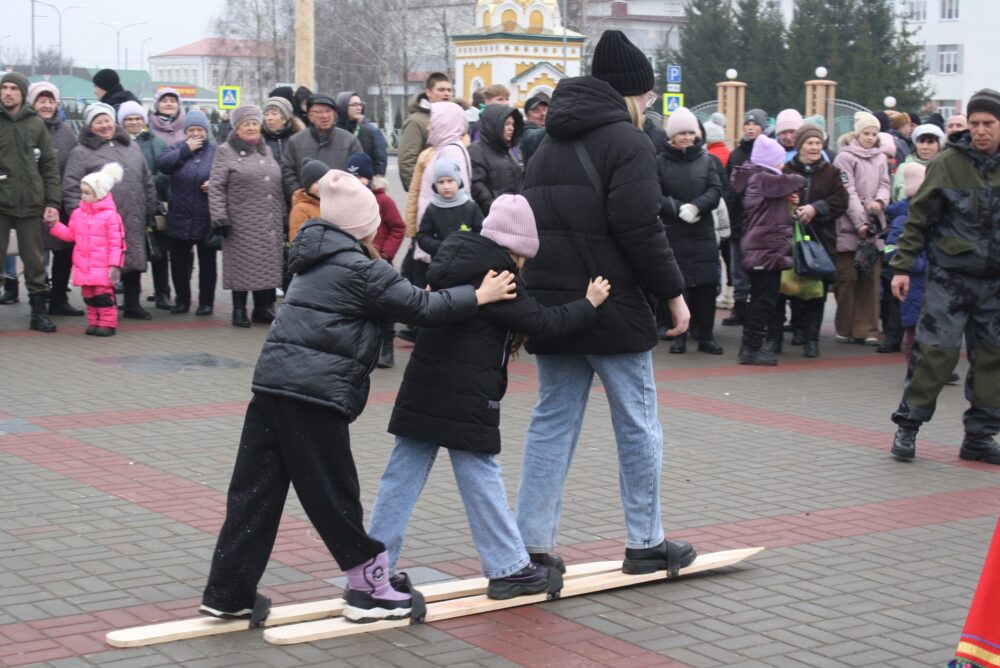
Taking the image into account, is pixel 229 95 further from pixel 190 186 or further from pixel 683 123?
pixel 683 123

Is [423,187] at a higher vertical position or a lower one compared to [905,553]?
higher

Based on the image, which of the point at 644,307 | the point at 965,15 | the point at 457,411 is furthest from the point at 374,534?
the point at 965,15

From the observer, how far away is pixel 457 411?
17.6 ft

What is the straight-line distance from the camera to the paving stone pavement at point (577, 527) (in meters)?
5.17

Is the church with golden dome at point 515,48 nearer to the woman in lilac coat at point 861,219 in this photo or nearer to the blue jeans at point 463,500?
the woman in lilac coat at point 861,219

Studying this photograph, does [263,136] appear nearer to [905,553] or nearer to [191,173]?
[191,173]

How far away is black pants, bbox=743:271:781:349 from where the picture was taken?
1211 centimetres

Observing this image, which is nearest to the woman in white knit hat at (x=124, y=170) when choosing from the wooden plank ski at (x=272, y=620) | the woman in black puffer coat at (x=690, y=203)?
the woman in black puffer coat at (x=690, y=203)

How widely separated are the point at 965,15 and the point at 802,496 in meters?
78.4

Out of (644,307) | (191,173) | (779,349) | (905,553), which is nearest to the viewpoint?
(644,307)

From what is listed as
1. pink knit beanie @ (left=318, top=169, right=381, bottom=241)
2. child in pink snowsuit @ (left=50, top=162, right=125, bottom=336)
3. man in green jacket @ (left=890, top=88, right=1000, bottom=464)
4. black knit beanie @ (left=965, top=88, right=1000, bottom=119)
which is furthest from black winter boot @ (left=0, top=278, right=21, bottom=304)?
pink knit beanie @ (left=318, top=169, right=381, bottom=241)

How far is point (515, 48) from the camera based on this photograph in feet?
164

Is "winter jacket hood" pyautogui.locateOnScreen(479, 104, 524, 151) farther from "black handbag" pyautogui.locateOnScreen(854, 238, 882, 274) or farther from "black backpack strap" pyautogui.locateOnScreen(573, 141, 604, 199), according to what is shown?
Answer: "black backpack strap" pyautogui.locateOnScreen(573, 141, 604, 199)

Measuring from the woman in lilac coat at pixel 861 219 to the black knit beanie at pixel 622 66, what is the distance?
7.23 m
